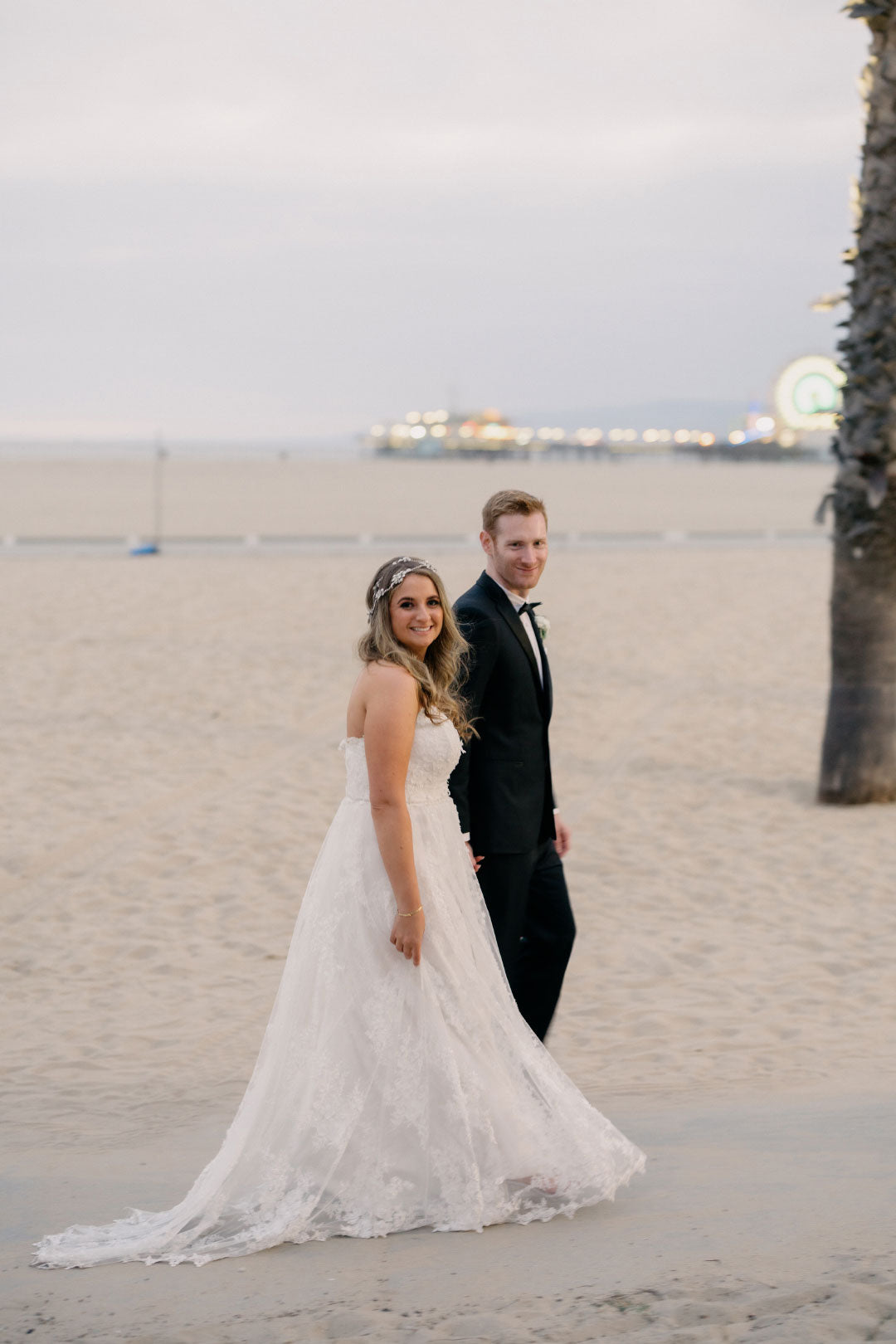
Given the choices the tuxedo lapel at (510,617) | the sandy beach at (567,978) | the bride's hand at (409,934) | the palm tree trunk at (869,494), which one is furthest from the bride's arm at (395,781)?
the palm tree trunk at (869,494)

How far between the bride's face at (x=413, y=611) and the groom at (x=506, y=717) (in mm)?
414

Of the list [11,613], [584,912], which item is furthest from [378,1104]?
[11,613]

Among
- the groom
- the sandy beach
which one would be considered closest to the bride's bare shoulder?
the groom

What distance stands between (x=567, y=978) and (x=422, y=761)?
314cm

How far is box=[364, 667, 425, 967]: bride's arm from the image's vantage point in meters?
3.36

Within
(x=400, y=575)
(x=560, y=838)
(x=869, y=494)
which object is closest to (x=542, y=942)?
(x=560, y=838)

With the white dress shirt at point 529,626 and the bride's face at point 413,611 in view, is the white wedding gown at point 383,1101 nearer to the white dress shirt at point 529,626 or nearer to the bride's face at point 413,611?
the bride's face at point 413,611

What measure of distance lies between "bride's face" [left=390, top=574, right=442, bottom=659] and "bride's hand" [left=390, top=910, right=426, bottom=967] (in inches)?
26.6

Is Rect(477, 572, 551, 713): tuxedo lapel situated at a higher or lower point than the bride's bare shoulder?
higher

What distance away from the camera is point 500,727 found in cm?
393

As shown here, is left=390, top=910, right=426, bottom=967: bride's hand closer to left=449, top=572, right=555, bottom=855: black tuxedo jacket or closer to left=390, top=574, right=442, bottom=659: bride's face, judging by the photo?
left=449, top=572, right=555, bottom=855: black tuxedo jacket

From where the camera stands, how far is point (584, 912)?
7367 millimetres

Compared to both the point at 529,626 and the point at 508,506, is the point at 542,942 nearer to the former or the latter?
the point at 529,626

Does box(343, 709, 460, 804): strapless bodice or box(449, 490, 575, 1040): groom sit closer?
box(343, 709, 460, 804): strapless bodice
